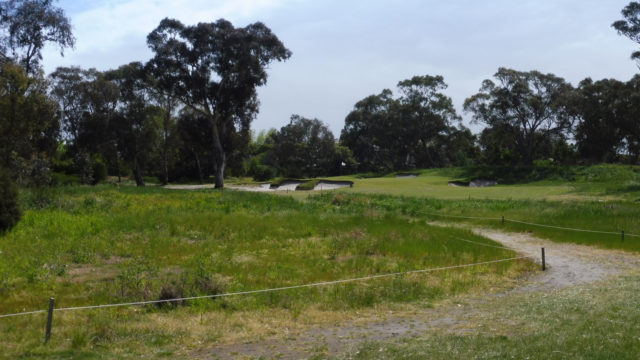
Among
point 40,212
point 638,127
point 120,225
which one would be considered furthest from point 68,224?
point 638,127

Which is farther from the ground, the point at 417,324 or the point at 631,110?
the point at 631,110

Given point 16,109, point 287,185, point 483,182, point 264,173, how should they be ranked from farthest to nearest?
point 264,173, point 483,182, point 287,185, point 16,109

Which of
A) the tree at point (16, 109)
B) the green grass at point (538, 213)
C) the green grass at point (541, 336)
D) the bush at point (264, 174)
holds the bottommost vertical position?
the green grass at point (541, 336)

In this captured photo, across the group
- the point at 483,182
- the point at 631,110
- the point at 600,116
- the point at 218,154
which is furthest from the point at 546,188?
the point at 218,154

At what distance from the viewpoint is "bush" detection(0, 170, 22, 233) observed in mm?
16172

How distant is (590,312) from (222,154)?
45298mm

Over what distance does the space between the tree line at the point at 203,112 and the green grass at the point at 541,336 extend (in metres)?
26.8

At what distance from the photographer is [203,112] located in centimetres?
5044

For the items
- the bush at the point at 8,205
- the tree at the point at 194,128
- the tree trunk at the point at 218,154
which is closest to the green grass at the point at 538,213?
the bush at the point at 8,205

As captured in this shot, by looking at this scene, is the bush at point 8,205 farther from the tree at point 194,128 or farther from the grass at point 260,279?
the tree at point 194,128

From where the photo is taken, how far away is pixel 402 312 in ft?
33.2

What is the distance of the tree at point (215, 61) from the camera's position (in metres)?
48.2

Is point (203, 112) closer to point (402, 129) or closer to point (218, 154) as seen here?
point (218, 154)

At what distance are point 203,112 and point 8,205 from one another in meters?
34.8
